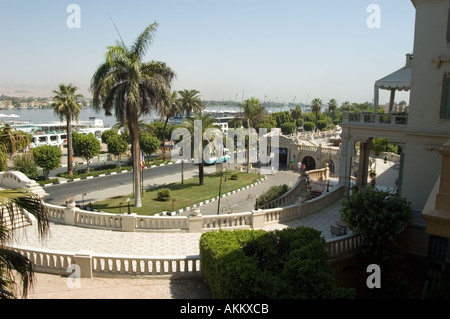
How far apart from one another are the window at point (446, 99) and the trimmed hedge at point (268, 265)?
8.79 m

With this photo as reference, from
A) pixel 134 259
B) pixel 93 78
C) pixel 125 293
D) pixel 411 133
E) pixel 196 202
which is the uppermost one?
pixel 93 78

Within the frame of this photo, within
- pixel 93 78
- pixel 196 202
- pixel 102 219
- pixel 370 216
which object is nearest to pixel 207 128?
pixel 196 202

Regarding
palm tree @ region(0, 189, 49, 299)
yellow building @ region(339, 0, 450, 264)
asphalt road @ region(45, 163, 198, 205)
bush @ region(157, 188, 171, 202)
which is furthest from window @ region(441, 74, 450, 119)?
asphalt road @ region(45, 163, 198, 205)

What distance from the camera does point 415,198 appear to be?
15.7 m

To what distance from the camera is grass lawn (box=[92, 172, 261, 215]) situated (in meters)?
27.9

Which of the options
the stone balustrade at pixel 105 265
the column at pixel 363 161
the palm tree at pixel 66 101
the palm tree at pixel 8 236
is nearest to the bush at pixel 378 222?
the stone balustrade at pixel 105 265

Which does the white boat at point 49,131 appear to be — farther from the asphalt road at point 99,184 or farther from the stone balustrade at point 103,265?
the stone balustrade at point 103,265

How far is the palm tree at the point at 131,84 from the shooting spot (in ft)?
→ 71.5

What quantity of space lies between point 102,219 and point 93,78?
36.1 ft

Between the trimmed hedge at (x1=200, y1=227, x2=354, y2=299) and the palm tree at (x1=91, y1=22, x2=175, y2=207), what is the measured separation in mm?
14413

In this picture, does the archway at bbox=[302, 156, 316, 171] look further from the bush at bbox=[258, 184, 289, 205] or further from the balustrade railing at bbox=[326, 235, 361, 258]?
the balustrade railing at bbox=[326, 235, 361, 258]
